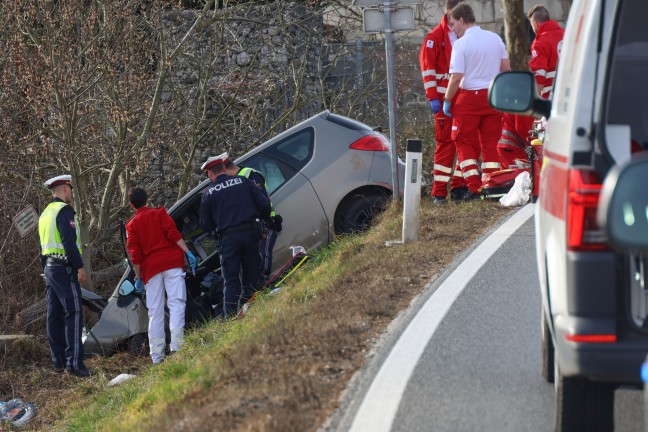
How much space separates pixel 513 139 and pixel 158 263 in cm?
421

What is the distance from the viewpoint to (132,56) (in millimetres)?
15375

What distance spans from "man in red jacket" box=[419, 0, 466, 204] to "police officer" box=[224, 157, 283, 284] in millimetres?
1737

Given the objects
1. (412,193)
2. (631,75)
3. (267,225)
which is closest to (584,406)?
(631,75)

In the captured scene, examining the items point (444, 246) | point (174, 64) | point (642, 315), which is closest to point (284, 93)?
point (174, 64)

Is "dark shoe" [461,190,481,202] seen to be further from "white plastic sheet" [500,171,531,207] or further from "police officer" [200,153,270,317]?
"police officer" [200,153,270,317]

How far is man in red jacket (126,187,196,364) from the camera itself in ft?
38.8

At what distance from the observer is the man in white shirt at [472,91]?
11.9 metres

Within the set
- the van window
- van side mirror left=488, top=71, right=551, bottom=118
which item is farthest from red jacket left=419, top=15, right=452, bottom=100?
van side mirror left=488, top=71, right=551, bottom=118

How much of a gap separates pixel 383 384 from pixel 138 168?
10.3 m

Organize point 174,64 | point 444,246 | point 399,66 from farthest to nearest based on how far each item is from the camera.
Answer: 1. point 399,66
2. point 174,64
3. point 444,246

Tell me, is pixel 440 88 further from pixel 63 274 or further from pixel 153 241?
pixel 63 274

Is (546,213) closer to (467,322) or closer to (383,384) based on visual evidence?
(383,384)

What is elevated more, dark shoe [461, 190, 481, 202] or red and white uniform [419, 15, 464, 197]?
red and white uniform [419, 15, 464, 197]

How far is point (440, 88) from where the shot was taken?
500 inches
